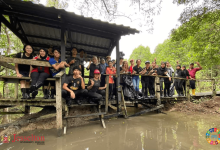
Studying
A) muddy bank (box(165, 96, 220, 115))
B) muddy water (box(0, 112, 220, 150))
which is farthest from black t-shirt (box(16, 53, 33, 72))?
muddy bank (box(165, 96, 220, 115))

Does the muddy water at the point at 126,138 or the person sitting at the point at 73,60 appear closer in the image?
the muddy water at the point at 126,138

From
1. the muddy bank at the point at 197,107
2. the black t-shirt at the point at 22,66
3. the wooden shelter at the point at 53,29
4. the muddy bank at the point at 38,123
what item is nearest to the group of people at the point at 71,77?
the black t-shirt at the point at 22,66

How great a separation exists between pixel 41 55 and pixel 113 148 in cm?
369

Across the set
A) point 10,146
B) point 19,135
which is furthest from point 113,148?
point 19,135

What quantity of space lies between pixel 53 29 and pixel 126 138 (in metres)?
5.38

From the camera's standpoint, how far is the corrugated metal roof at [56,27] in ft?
12.1

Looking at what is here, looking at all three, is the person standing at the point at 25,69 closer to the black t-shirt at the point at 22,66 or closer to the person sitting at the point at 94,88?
the black t-shirt at the point at 22,66

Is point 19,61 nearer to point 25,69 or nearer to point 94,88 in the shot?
point 25,69

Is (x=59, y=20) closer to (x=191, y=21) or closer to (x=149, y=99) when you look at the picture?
(x=149, y=99)

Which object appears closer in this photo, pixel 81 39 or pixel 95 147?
pixel 95 147

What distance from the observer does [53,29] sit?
5.37 metres

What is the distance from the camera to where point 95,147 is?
2.84 metres

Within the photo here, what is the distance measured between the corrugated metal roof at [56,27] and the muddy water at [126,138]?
12.3 feet

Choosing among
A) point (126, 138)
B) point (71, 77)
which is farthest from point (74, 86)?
point (126, 138)
